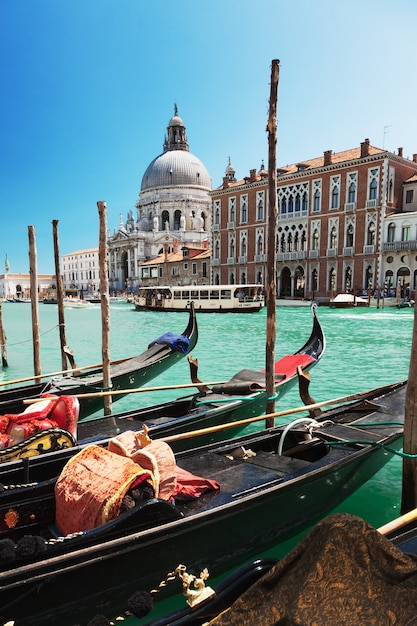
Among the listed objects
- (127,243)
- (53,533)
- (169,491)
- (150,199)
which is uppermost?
(150,199)

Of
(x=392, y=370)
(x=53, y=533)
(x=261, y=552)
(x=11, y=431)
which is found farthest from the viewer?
(x=392, y=370)

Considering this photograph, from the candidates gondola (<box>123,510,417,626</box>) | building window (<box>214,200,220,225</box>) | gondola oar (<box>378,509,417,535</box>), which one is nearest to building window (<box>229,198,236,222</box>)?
building window (<box>214,200,220,225</box>)

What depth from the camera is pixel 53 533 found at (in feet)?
7.98

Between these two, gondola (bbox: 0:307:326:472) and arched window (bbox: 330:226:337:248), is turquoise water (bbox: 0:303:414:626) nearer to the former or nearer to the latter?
gondola (bbox: 0:307:326:472)

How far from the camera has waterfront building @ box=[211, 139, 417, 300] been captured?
2670 centimetres

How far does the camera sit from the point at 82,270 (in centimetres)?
8050

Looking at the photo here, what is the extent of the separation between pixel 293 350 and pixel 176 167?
55214mm

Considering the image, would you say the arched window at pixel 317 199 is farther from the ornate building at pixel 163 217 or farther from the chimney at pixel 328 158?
the ornate building at pixel 163 217

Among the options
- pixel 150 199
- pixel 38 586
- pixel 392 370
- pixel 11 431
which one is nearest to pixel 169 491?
pixel 38 586

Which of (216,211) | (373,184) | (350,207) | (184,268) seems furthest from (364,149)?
(184,268)

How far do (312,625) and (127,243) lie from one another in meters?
59.3

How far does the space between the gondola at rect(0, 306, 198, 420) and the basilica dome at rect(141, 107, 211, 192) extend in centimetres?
5728

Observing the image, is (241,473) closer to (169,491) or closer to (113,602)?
(169,491)

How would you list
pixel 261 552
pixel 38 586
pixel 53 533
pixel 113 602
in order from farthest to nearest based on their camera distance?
1. pixel 261 552
2. pixel 53 533
3. pixel 113 602
4. pixel 38 586
